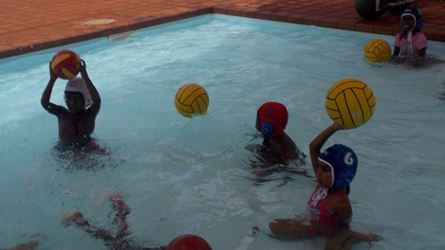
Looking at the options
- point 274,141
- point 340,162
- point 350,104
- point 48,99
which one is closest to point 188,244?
point 340,162

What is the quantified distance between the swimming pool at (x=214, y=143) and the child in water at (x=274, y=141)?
162 millimetres

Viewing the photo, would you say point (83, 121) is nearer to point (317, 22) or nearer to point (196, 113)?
point (196, 113)

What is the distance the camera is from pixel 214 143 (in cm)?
617

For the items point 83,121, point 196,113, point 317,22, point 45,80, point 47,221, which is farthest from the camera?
point 317,22

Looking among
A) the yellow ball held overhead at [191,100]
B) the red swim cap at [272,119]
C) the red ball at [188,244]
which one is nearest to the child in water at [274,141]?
the red swim cap at [272,119]

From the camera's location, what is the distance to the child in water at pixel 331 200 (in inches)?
144

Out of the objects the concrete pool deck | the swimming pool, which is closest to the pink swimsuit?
the swimming pool

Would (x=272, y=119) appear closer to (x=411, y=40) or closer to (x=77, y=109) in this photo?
(x=77, y=109)

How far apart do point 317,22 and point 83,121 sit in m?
5.58

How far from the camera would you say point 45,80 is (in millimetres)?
8570

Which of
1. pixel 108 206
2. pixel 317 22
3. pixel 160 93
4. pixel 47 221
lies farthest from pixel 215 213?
pixel 317 22

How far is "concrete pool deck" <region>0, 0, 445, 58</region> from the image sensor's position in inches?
368

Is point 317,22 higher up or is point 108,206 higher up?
point 317,22

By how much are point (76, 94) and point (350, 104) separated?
2.54 meters
